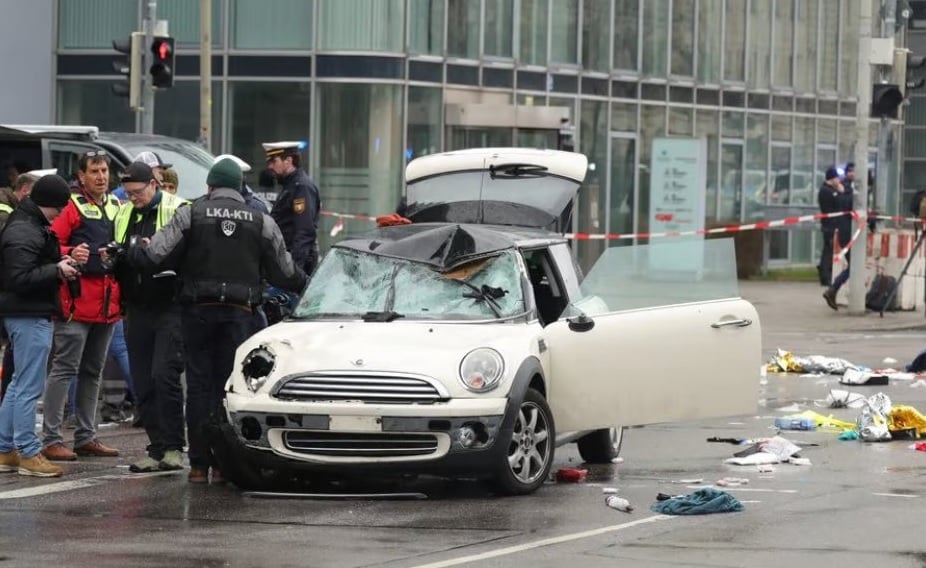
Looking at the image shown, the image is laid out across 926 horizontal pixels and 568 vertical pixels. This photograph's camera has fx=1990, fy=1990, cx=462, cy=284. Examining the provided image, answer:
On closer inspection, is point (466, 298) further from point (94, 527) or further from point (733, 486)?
point (94, 527)

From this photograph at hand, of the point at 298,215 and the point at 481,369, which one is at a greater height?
the point at 298,215

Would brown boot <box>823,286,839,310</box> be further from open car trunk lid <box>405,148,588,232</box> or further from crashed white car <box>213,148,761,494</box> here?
crashed white car <box>213,148,761,494</box>

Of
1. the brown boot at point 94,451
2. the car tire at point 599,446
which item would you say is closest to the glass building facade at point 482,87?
the car tire at point 599,446

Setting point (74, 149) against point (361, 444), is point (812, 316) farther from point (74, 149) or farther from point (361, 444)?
point (361, 444)

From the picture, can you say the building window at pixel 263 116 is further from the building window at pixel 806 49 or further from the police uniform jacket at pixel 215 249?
the police uniform jacket at pixel 215 249

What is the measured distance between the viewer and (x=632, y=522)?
10.3 metres

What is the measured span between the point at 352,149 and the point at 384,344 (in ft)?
72.8

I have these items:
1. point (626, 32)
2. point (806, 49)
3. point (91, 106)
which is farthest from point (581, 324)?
point (806, 49)

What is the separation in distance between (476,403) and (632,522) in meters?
1.20

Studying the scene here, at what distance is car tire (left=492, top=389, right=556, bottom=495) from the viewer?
1112 centimetres

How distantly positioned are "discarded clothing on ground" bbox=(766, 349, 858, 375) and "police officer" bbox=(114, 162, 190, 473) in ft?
29.8

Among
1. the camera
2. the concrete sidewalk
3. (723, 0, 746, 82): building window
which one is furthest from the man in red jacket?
(723, 0, 746, 82): building window

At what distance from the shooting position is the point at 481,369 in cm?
1111

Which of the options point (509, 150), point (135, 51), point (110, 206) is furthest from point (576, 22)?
point (110, 206)
